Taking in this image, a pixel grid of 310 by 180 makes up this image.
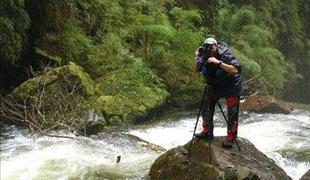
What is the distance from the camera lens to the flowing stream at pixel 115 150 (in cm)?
697

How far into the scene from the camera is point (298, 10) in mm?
22766

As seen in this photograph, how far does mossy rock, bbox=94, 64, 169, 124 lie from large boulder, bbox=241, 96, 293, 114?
2499 mm

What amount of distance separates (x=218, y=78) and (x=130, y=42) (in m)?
7.46

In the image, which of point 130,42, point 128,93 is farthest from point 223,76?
point 130,42

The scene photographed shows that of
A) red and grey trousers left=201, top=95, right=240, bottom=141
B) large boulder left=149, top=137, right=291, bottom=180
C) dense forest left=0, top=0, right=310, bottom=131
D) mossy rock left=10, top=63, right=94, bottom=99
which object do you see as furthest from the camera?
dense forest left=0, top=0, right=310, bottom=131

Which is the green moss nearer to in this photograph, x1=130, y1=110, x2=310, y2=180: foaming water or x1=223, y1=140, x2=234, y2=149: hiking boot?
x1=130, y1=110, x2=310, y2=180: foaming water

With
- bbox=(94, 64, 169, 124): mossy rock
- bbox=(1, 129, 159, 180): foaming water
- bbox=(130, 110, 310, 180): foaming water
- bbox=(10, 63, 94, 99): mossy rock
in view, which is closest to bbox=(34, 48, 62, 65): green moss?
bbox=(10, 63, 94, 99): mossy rock

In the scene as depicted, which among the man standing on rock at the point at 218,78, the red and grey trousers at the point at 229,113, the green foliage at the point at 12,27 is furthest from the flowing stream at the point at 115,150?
the green foliage at the point at 12,27

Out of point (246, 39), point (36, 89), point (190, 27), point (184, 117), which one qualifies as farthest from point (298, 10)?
point (36, 89)

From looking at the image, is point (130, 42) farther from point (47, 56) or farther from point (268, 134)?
point (268, 134)

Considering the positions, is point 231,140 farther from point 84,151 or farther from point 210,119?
point 84,151

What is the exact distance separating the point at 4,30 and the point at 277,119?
680 cm

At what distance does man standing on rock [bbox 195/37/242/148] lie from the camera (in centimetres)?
611

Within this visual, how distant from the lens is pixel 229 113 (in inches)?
257
